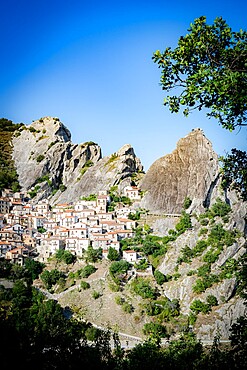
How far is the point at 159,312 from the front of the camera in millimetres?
33562

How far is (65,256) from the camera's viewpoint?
41.3 metres

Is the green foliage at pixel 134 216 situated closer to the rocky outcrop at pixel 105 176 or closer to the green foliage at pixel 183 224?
the green foliage at pixel 183 224

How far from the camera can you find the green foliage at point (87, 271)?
3775cm

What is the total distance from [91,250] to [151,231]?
890 centimetres

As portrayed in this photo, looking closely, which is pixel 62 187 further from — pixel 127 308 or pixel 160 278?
pixel 127 308

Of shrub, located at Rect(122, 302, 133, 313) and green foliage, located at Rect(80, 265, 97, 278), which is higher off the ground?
green foliage, located at Rect(80, 265, 97, 278)

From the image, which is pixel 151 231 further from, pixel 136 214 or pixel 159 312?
pixel 159 312

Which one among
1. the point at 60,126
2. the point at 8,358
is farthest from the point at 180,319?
the point at 60,126

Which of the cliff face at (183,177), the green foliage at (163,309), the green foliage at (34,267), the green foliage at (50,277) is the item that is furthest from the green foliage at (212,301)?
the green foliage at (34,267)

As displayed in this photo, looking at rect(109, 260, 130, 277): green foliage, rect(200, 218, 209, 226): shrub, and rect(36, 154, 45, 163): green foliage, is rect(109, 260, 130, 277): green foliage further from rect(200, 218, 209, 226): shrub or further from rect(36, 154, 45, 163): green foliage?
rect(36, 154, 45, 163): green foliage

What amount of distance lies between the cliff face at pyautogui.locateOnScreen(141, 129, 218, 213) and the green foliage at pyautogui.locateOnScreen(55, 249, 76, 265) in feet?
46.2

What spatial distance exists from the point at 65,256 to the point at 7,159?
3478cm

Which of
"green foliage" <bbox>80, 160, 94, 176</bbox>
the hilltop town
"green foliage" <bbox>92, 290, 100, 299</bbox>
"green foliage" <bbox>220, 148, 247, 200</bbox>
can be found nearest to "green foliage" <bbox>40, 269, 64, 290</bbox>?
the hilltop town

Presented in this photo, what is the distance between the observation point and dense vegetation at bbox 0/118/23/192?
196 feet
